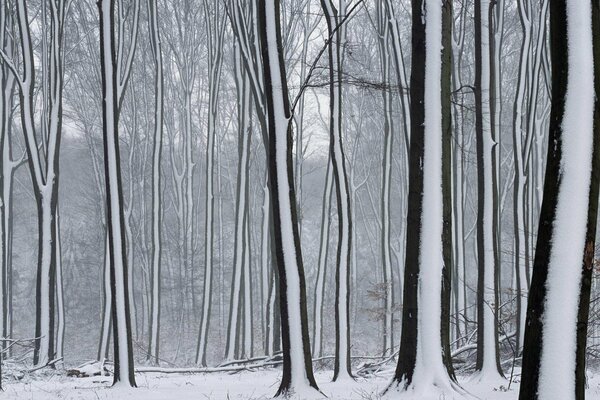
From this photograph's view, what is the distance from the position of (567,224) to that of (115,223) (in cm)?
749

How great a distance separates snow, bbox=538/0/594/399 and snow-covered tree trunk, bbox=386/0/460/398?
2424mm

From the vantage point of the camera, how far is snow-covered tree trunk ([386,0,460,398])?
6.69 m

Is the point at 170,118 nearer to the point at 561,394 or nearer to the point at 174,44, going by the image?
the point at 174,44

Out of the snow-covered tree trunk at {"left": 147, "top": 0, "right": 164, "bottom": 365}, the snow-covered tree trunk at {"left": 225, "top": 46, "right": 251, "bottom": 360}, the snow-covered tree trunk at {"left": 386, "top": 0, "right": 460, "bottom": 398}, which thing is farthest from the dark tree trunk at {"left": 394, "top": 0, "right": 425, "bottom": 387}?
the snow-covered tree trunk at {"left": 147, "top": 0, "right": 164, "bottom": 365}

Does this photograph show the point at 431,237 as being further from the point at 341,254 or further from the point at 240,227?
the point at 240,227

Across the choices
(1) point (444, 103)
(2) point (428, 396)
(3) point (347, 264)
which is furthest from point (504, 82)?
(2) point (428, 396)

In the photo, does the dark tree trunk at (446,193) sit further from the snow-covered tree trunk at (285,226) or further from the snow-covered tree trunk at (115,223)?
the snow-covered tree trunk at (115,223)

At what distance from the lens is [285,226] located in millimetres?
8195

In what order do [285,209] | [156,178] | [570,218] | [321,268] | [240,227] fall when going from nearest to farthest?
[570,218], [285,209], [321,268], [240,227], [156,178]

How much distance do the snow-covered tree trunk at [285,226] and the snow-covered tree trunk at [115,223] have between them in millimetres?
3059

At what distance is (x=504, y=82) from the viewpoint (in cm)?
2639

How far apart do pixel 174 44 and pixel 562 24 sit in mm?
21076

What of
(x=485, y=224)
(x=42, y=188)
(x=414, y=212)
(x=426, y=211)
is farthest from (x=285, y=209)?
(x=42, y=188)

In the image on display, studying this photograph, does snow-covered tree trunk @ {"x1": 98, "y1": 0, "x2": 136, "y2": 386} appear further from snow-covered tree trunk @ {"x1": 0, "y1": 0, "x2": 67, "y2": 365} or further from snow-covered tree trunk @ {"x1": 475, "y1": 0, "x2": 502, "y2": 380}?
snow-covered tree trunk @ {"x1": 475, "y1": 0, "x2": 502, "y2": 380}
